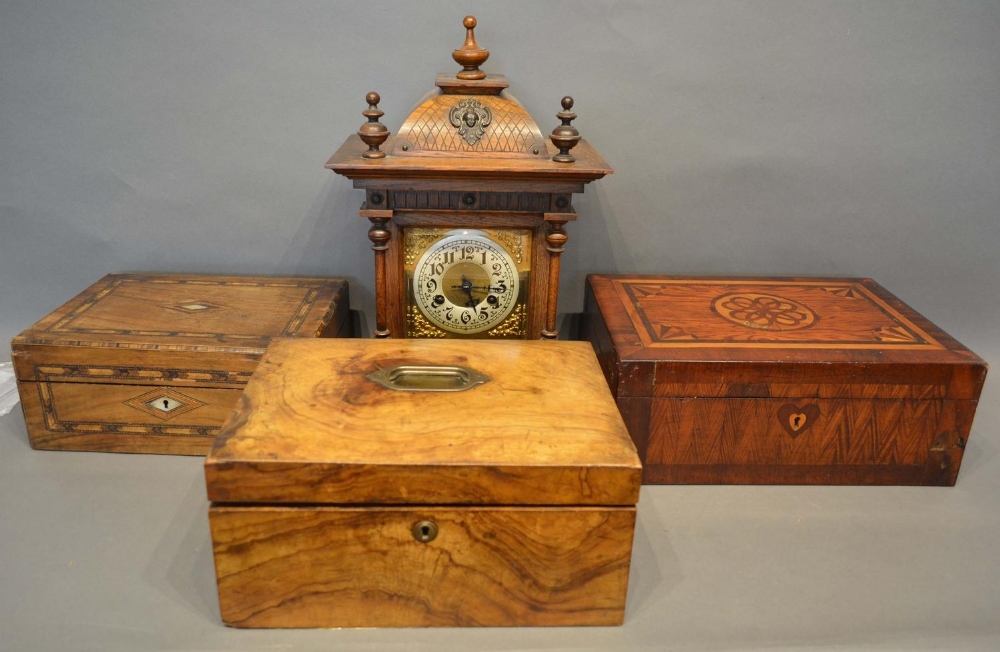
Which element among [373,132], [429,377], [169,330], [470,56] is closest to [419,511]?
[429,377]

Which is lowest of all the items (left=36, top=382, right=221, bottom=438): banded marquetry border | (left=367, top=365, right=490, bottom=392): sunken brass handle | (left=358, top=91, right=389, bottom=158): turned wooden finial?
(left=36, top=382, right=221, bottom=438): banded marquetry border

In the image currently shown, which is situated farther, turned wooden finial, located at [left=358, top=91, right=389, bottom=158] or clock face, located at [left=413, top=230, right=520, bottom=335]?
clock face, located at [left=413, top=230, right=520, bottom=335]

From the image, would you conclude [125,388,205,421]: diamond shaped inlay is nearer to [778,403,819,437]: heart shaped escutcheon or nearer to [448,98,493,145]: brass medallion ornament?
[448,98,493,145]: brass medallion ornament

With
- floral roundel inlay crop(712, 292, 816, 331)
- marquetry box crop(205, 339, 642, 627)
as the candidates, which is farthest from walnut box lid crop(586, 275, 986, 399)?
marquetry box crop(205, 339, 642, 627)

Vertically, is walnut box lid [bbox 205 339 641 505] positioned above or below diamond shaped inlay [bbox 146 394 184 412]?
above

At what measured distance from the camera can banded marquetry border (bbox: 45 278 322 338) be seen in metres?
2.07

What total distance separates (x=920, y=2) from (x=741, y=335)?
42.3 inches

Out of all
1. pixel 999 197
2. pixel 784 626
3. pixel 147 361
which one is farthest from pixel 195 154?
pixel 999 197

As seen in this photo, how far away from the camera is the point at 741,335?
2.09 meters

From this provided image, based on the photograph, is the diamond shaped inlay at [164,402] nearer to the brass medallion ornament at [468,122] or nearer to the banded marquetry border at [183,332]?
the banded marquetry border at [183,332]

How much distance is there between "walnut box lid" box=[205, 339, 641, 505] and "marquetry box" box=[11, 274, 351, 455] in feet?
1.05

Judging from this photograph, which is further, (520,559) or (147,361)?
(147,361)

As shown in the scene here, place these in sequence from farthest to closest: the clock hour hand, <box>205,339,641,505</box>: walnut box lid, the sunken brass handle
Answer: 1. the clock hour hand
2. the sunken brass handle
3. <box>205,339,641,505</box>: walnut box lid

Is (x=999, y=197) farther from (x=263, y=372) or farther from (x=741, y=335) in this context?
(x=263, y=372)
